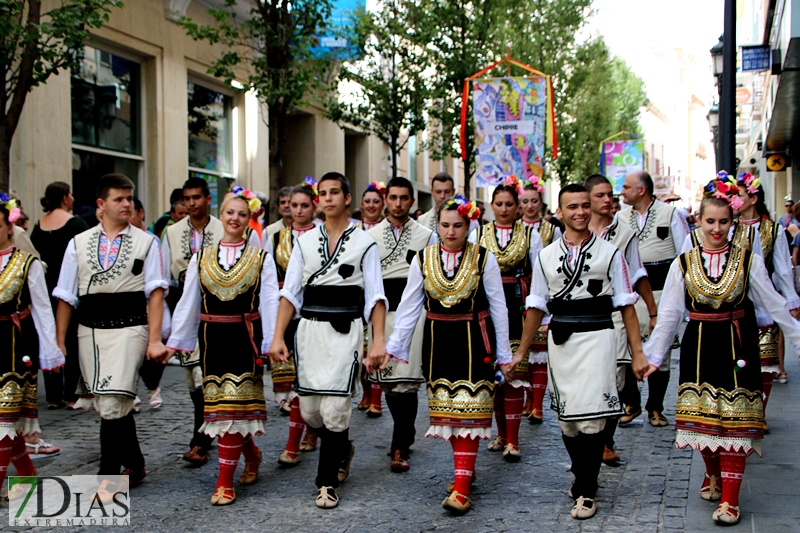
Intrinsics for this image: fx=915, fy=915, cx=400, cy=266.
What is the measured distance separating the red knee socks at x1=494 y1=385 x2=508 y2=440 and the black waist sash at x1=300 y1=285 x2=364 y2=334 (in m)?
1.55

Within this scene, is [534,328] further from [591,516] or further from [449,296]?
[591,516]

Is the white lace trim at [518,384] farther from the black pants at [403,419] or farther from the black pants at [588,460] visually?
the black pants at [588,460]

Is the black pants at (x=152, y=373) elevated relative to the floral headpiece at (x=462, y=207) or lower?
lower

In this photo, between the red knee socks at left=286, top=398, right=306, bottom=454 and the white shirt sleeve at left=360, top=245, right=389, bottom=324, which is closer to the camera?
the white shirt sleeve at left=360, top=245, right=389, bottom=324

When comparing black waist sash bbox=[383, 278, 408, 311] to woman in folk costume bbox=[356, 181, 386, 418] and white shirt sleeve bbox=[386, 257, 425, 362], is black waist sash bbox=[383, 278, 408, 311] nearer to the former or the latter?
woman in folk costume bbox=[356, 181, 386, 418]

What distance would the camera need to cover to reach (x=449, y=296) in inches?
223

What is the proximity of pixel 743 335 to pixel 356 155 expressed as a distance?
74.4ft

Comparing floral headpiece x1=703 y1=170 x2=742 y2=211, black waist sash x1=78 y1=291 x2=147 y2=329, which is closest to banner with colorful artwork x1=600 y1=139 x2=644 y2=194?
floral headpiece x1=703 y1=170 x2=742 y2=211

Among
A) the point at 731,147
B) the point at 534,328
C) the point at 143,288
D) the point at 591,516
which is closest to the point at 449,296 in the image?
the point at 534,328

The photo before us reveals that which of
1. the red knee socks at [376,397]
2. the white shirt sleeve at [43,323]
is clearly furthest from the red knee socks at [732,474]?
the white shirt sleeve at [43,323]

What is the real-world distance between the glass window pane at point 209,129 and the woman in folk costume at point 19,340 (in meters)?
12.0

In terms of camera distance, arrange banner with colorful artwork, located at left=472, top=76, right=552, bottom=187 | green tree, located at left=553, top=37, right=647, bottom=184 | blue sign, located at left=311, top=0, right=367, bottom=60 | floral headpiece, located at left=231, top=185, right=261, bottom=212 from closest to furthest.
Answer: floral headpiece, located at left=231, top=185, right=261, bottom=212, banner with colorful artwork, located at left=472, top=76, right=552, bottom=187, blue sign, located at left=311, top=0, right=367, bottom=60, green tree, located at left=553, top=37, right=647, bottom=184

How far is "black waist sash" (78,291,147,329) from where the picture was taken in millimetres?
5715

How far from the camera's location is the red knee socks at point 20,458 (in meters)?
5.61
